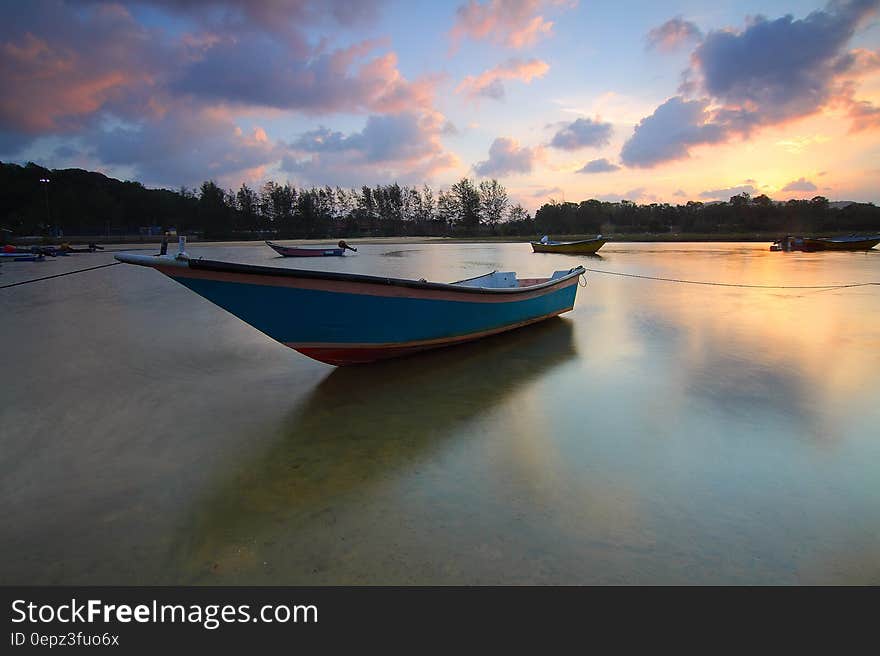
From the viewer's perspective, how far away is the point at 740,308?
8.78 m

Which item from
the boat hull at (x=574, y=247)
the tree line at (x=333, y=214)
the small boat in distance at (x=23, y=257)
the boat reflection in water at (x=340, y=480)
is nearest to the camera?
the boat reflection in water at (x=340, y=480)

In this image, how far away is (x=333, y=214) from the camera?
270 feet

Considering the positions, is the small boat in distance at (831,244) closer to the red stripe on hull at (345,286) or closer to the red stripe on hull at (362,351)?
the red stripe on hull at (345,286)

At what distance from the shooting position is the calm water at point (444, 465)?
6.24 feet

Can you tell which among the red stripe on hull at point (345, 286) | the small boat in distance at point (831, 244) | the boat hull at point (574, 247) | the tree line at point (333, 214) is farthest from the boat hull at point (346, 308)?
the tree line at point (333, 214)

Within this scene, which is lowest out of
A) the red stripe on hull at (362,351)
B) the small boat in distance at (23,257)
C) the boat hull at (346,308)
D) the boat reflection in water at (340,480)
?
the boat reflection in water at (340,480)

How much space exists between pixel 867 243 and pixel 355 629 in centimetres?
3898

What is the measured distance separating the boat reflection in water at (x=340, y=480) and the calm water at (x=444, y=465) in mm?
14

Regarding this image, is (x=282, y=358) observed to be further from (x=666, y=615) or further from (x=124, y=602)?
(x=666, y=615)

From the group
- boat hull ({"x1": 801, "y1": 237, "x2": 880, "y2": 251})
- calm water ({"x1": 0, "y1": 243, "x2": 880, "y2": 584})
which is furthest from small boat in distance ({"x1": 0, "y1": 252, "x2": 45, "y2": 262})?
boat hull ({"x1": 801, "y1": 237, "x2": 880, "y2": 251})

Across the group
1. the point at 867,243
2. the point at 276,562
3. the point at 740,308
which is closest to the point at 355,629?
the point at 276,562

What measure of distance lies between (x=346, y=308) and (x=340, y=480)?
6.67 ft

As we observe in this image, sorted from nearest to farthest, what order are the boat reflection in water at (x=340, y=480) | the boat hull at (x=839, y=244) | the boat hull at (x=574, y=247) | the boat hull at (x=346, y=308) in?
1. the boat reflection in water at (x=340, y=480)
2. the boat hull at (x=346, y=308)
3. the boat hull at (x=574, y=247)
4. the boat hull at (x=839, y=244)

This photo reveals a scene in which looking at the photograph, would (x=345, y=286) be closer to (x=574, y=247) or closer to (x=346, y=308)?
(x=346, y=308)
